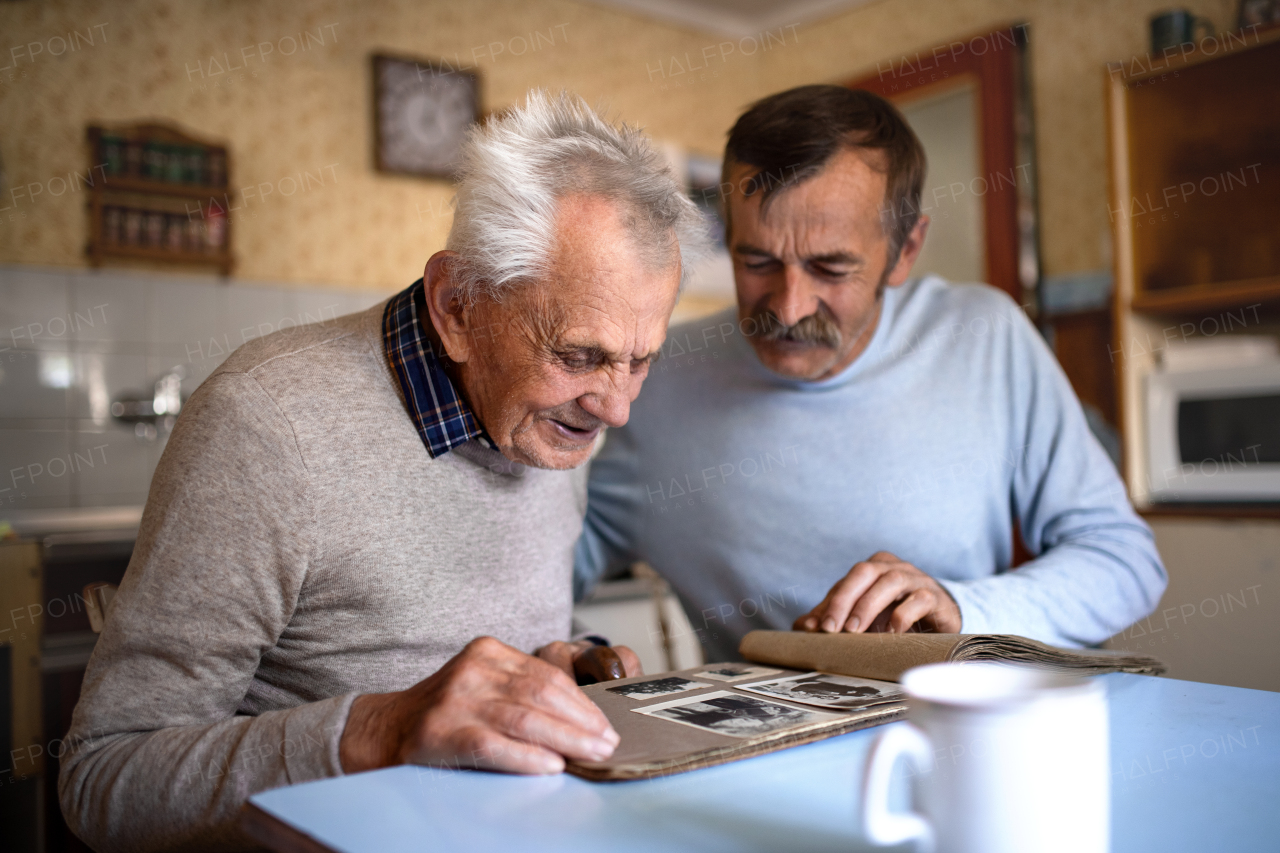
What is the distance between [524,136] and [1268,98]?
2.85 meters

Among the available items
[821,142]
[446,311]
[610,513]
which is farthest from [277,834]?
[821,142]

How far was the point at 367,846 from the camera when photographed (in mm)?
587

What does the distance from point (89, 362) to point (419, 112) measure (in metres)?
1.58

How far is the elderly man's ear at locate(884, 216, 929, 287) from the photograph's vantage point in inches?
63.9

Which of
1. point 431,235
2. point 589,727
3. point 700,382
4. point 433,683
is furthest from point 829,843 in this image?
point 431,235

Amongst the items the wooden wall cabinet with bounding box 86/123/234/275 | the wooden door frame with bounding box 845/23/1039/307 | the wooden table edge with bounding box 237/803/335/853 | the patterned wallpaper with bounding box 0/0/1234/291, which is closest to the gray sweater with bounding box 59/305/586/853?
the wooden table edge with bounding box 237/803/335/853

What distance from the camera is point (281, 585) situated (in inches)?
39.1

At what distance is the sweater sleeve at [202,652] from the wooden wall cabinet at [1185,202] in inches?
111

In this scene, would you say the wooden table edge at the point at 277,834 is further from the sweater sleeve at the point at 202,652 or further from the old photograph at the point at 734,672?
the old photograph at the point at 734,672

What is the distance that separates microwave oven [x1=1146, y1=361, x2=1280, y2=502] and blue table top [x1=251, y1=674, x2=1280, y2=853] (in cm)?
235

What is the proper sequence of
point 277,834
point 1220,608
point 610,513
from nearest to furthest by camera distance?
point 277,834 < point 610,513 < point 1220,608

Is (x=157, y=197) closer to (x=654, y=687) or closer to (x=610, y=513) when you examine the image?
(x=610, y=513)

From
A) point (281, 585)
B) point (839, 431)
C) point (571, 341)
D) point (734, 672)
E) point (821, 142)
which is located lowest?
point (734, 672)

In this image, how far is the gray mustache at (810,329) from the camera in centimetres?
149
